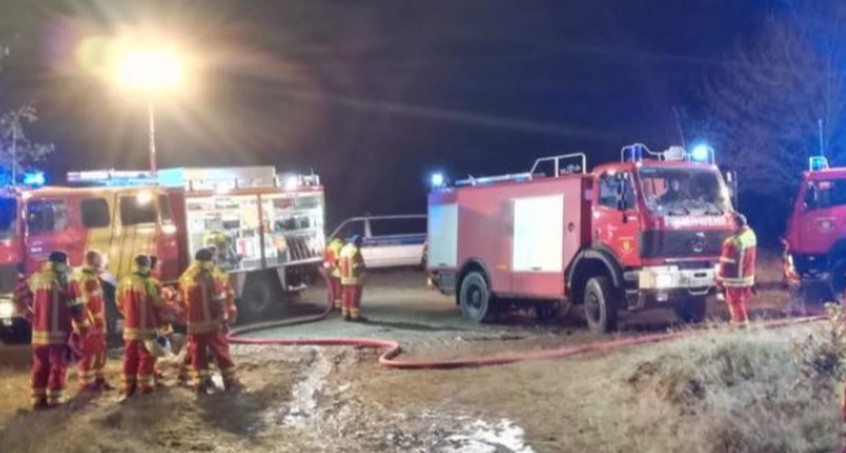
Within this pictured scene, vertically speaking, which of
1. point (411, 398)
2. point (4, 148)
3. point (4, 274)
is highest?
point (4, 148)

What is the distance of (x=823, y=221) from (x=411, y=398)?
9.54 metres

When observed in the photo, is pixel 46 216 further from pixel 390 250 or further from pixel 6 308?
pixel 390 250

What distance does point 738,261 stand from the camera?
1221 cm

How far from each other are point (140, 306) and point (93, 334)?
0.83 metres

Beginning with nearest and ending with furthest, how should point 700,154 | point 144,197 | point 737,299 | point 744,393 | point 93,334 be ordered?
point 744,393 → point 93,334 → point 737,299 → point 700,154 → point 144,197

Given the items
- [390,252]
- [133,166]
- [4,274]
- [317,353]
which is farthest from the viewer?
[133,166]

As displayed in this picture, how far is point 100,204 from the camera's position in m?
14.7

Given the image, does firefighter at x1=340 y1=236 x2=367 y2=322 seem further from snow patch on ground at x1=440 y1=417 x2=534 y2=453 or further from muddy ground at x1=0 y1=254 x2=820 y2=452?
snow patch on ground at x1=440 y1=417 x2=534 y2=453

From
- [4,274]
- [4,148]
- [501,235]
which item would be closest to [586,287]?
[501,235]

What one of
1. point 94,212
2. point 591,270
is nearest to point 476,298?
point 591,270

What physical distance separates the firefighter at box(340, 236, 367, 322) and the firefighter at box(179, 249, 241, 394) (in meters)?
5.94

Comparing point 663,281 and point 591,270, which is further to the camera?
point 591,270

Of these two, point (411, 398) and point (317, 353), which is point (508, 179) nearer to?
point (317, 353)

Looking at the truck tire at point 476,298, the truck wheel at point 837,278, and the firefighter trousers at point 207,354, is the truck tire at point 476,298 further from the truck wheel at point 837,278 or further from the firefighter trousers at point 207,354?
the firefighter trousers at point 207,354
